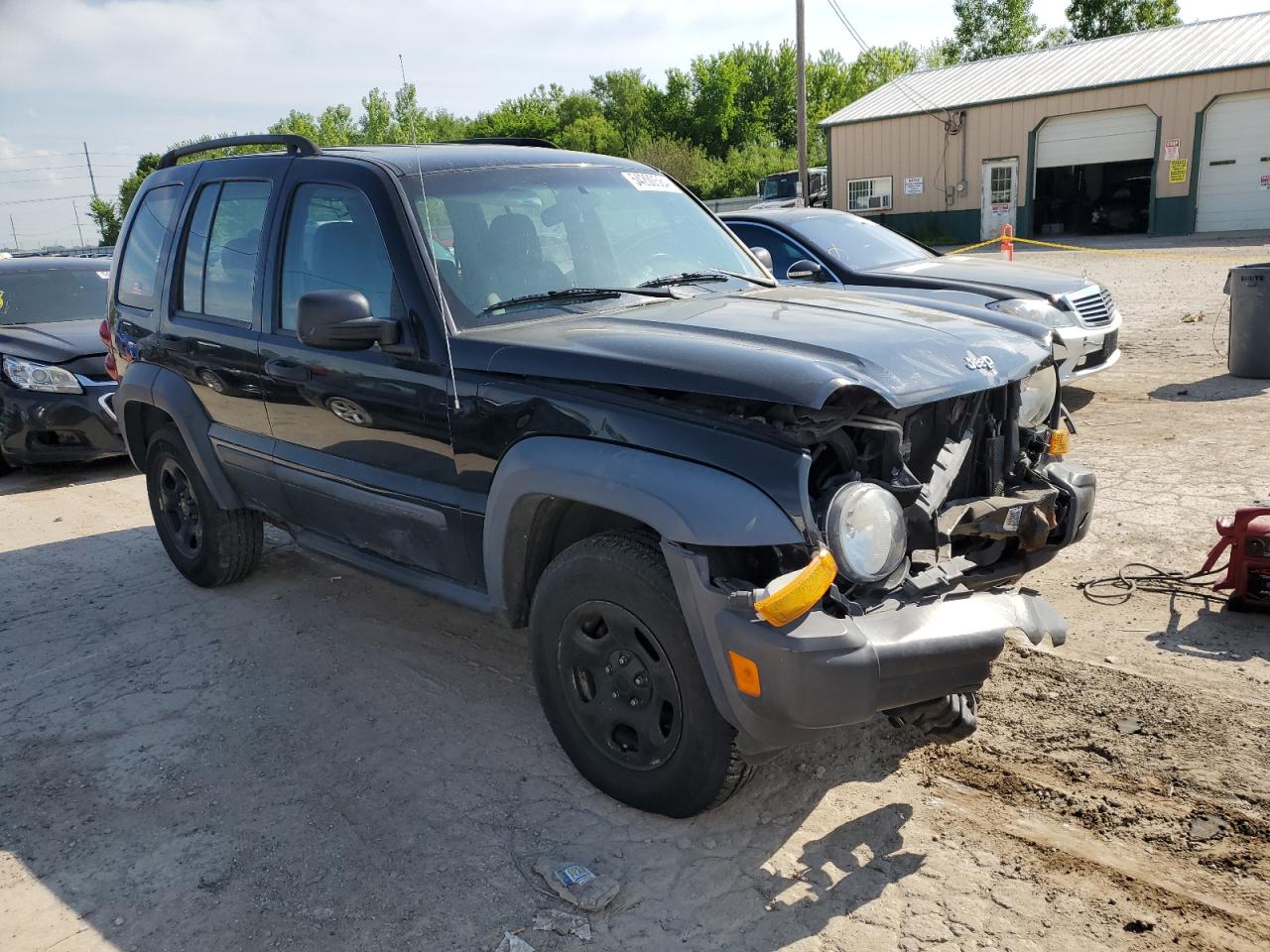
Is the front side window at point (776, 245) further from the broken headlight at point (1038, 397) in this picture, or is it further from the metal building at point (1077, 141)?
the metal building at point (1077, 141)

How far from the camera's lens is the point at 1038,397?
3.78 m

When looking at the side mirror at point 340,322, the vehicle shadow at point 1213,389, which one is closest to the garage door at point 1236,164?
the vehicle shadow at point 1213,389

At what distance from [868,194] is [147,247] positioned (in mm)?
29132

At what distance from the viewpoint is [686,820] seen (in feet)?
10.4

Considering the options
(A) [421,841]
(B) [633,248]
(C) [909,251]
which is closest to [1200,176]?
(C) [909,251]

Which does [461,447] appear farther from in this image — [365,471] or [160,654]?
[160,654]

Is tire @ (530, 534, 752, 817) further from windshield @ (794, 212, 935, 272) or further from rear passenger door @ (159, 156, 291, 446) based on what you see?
windshield @ (794, 212, 935, 272)

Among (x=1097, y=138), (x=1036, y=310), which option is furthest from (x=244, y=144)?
(x=1097, y=138)

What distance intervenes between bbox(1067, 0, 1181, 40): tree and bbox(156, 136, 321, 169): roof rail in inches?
1949

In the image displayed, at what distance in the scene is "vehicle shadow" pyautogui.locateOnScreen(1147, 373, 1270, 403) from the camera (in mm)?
8273

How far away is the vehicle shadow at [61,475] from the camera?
8422 mm

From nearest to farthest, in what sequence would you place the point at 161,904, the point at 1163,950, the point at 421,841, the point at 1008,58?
1. the point at 1163,950
2. the point at 161,904
3. the point at 421,841
4. the point at 1008,58

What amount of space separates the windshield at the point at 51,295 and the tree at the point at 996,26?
52997 millimetres

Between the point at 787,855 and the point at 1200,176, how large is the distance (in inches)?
1087
